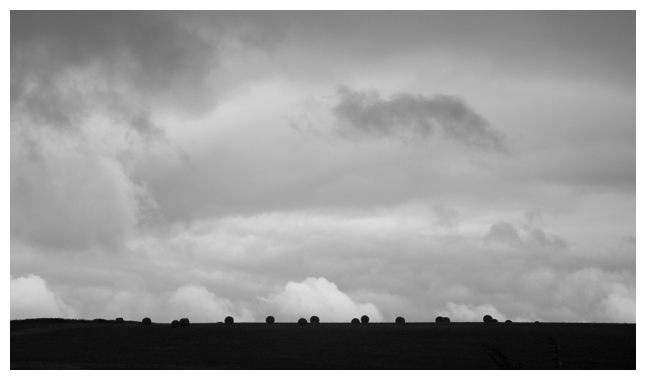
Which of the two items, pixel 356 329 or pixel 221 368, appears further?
pixel 356 329

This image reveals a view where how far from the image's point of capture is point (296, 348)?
46000mm

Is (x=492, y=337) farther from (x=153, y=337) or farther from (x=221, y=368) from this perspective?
(x=153, y=337)

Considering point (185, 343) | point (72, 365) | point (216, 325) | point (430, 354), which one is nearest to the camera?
point (72, 365)

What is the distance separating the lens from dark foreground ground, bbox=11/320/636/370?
40.5m

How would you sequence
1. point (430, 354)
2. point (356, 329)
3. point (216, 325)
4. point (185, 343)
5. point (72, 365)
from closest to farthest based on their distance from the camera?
point (72, 365) → point (430, 354) → point (185, 343) → point (356, 329) → point (216, 325)

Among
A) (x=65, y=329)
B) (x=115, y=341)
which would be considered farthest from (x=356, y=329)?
(x=65, y=329)

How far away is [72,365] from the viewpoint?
127 feet

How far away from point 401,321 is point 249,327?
15514 mm

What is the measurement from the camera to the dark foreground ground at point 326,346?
40.5 m

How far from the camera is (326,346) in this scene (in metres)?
46.8

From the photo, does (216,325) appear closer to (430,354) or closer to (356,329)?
(356,329)

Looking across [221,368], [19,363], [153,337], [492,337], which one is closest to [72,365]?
[19,363]
